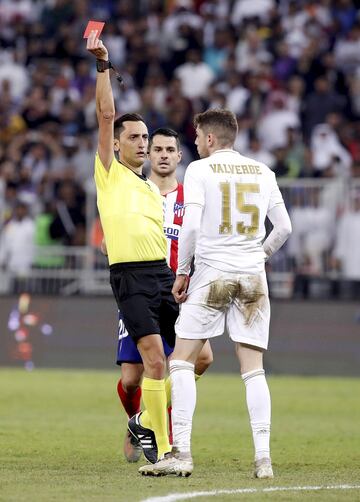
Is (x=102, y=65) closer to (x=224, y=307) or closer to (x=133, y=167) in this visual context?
(x=133, y=167)

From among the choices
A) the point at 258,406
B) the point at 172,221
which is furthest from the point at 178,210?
the point at 258,406

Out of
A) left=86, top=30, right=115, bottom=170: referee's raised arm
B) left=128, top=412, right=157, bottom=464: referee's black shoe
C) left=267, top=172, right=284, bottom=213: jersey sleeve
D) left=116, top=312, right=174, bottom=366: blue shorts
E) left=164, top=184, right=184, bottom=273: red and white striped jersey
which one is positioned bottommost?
Result: left=128, top=412, right=157, bottom=464: referee's black shoe

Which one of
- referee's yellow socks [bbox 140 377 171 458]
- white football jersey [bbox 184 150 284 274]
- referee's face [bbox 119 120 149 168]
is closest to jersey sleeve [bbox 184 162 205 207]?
white football jersey [bbox 184 150 284 274]

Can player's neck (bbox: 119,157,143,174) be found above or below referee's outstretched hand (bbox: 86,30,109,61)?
below

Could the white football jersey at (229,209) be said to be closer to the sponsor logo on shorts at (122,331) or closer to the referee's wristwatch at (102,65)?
the referee's wristwatch at (102,65)

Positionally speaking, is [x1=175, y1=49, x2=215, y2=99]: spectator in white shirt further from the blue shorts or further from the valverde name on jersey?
the valverde name on jersey

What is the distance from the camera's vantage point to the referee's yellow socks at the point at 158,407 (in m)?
9.12

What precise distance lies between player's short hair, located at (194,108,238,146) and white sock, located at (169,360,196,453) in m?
1.50

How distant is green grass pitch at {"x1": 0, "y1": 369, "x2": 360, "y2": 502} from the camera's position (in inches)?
320

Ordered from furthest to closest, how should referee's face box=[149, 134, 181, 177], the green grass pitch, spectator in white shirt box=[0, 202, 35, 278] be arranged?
spectator in white shirt box=[0, 202, 35, 278] < referee's face box=[149, 134, 181, 177] < the green grass pitch

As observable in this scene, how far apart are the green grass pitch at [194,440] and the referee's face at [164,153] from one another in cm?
226

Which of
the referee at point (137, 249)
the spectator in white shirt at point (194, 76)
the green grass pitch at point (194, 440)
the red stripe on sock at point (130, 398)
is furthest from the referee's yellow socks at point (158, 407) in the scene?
the spectator in white shirt at point (194, 76)

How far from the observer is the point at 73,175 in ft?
70.3

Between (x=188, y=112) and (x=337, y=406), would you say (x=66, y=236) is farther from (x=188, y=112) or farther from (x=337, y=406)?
(x=337, y=406)
